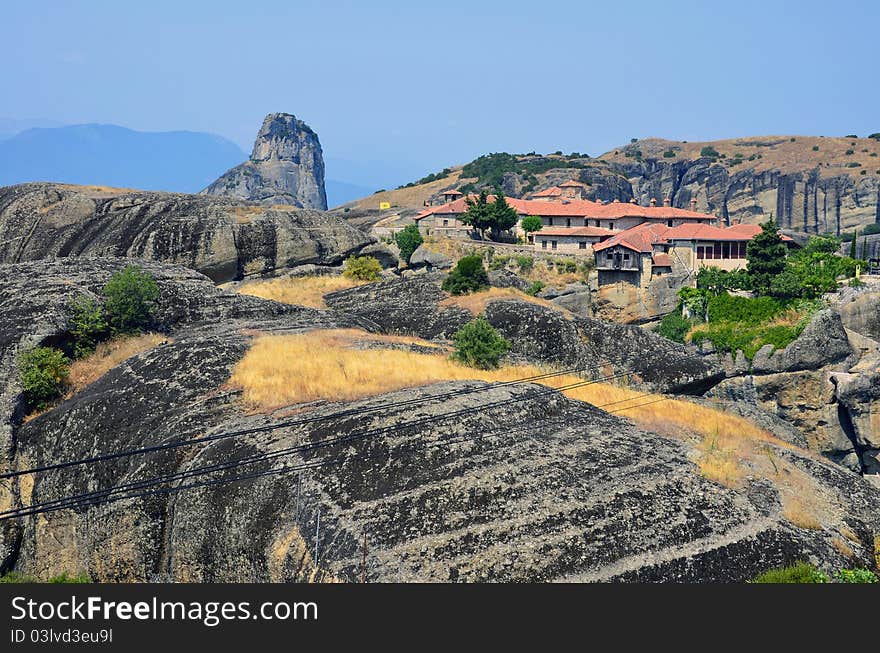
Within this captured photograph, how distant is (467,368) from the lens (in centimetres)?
4031

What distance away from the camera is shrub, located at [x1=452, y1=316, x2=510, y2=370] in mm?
41438

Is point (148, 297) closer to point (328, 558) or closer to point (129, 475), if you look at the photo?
point (129, 475)

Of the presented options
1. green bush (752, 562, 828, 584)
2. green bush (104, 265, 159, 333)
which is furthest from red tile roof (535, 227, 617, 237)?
green bush (752, 562, 828, 584)

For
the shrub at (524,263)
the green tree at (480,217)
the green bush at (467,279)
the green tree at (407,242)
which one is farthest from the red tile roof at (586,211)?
the green bush at (467,279)

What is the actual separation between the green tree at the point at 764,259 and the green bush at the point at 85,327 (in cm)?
5321

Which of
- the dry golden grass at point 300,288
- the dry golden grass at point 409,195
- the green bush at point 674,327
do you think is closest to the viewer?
the dry golden grass at point 300,288

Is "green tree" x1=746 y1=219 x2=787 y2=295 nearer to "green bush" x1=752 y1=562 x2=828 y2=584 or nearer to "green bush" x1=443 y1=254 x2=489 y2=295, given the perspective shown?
"green bush" x1=443 y1=254 x2=489 y2=295

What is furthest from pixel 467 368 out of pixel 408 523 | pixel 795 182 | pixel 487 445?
pixel 795 182

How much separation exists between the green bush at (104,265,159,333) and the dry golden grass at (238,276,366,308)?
16.5 meters

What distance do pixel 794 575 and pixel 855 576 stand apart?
1.70 meters

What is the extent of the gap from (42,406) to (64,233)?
118 ft

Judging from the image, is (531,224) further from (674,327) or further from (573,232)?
(674,327)

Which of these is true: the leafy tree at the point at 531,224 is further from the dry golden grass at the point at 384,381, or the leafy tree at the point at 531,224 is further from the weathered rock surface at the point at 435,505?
the weathered rock surface at the point at 435,505

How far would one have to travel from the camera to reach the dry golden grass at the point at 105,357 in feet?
135
